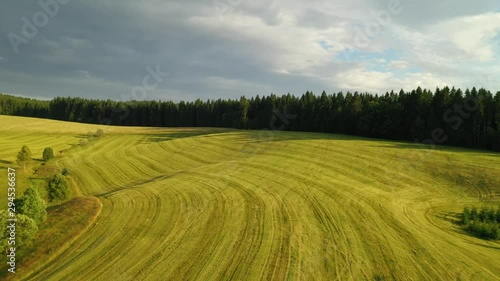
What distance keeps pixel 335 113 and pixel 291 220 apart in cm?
6705

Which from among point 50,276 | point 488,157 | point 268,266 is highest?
point 488,157

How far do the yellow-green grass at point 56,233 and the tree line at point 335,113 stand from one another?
59.7 m

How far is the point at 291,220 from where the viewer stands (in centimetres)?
2198

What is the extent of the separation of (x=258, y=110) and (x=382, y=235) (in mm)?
95635

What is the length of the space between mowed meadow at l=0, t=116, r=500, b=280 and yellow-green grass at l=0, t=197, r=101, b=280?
0.39 meters

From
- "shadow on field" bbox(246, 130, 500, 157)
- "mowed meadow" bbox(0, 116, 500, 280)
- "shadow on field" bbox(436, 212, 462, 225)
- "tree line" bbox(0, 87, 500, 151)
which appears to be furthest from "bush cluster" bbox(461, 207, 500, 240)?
"tree line" bbox(0, 87, 500, 151)

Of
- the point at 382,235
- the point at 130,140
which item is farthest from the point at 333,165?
the point at 130,140

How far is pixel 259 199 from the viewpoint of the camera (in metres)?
26.4

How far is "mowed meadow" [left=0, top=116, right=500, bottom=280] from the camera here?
53.9 ft

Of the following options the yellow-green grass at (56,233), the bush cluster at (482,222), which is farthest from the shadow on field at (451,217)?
the yellow-green grass at (56,233)

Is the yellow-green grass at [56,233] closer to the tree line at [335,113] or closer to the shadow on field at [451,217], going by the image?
the shadow on field at [451,217]

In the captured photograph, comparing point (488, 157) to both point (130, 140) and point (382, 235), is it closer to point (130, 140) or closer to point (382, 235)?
point (382, 235)

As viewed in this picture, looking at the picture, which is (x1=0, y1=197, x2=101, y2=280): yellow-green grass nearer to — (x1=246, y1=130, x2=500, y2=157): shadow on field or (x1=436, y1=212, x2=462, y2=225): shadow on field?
(x1=436, y1=212, x2=462, y2=225): shadow on field

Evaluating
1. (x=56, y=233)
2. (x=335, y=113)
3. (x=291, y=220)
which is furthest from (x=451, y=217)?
(x=335, y=113)
